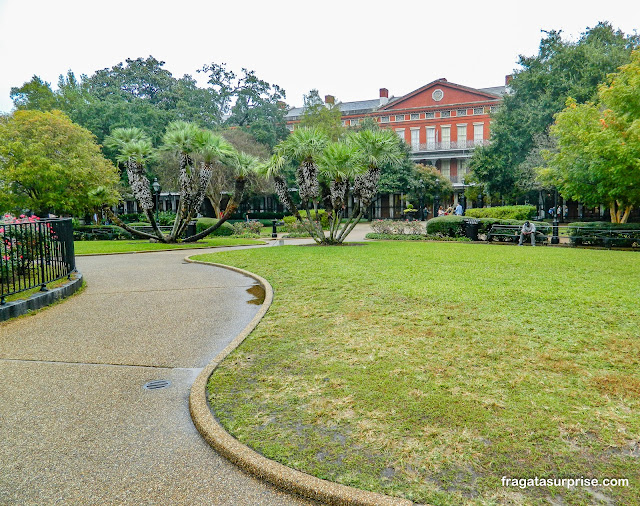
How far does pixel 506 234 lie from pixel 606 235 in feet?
11.6

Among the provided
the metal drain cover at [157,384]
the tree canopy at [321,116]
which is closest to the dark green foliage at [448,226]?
the metal drain cover at [157,384]

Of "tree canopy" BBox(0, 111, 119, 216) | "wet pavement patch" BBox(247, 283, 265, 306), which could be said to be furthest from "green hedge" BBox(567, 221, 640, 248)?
"tree canopy" BBox(0, 111, 119, 216)

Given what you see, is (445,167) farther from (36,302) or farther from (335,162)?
(36,302)

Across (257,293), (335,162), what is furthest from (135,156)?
(257,293)

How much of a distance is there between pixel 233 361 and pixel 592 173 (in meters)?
16.9

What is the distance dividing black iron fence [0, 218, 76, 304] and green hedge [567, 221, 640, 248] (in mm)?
16676

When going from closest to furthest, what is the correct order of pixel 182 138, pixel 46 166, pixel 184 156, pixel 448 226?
pixel 182 138 < pixel 184 156 < pixel 448 226 < pixel 46 166

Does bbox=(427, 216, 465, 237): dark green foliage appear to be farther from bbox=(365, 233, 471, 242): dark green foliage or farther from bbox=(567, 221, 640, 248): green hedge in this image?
bbox=(567, 221, 640, 248): green hedge

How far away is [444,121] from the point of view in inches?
2116

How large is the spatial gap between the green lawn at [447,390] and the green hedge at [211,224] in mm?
19453

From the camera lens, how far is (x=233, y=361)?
4.56 meters

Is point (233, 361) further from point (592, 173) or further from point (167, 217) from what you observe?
point (167, 217)

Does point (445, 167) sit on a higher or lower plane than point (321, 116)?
lower

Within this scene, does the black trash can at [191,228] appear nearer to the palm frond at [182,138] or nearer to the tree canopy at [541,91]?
the palm frond at [182,138]
